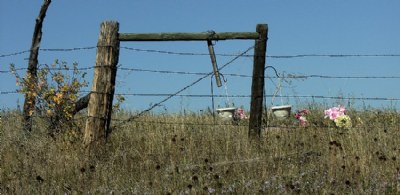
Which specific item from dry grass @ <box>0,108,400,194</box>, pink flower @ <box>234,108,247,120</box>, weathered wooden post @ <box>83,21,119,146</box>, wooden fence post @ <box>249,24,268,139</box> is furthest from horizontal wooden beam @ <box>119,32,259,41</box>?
pink flower @ <box>234,108,247,120</box>

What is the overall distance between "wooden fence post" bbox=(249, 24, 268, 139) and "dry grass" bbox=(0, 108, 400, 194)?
7.3 inches

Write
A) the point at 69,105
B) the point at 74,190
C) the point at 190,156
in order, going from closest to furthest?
the point at 74,190, the point at 190,156, the point at 69,105

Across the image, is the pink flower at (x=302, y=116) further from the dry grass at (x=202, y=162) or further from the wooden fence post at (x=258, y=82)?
the wooden fence post at (x=258, y=82)

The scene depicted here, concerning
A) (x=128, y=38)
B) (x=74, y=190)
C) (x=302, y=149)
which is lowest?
(x=74, y=190)

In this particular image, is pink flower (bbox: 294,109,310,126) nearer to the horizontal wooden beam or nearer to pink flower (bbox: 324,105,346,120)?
pink flower (bbox: 324,105,346,120)

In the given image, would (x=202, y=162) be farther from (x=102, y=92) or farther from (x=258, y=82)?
(x=258, y=82)

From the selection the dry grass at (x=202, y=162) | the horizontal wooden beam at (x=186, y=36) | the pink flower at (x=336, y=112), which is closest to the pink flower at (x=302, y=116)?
the pink flower at (x=336, y=112)

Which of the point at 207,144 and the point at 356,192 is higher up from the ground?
the point at 207,144

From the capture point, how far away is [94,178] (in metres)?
6.77

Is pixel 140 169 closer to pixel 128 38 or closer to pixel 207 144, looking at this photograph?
pixel 207 144

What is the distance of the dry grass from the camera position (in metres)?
6.13

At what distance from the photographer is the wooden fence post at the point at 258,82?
902cm

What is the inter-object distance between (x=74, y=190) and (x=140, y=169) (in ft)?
3.31

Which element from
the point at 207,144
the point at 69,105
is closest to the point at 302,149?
the point at 207,144
